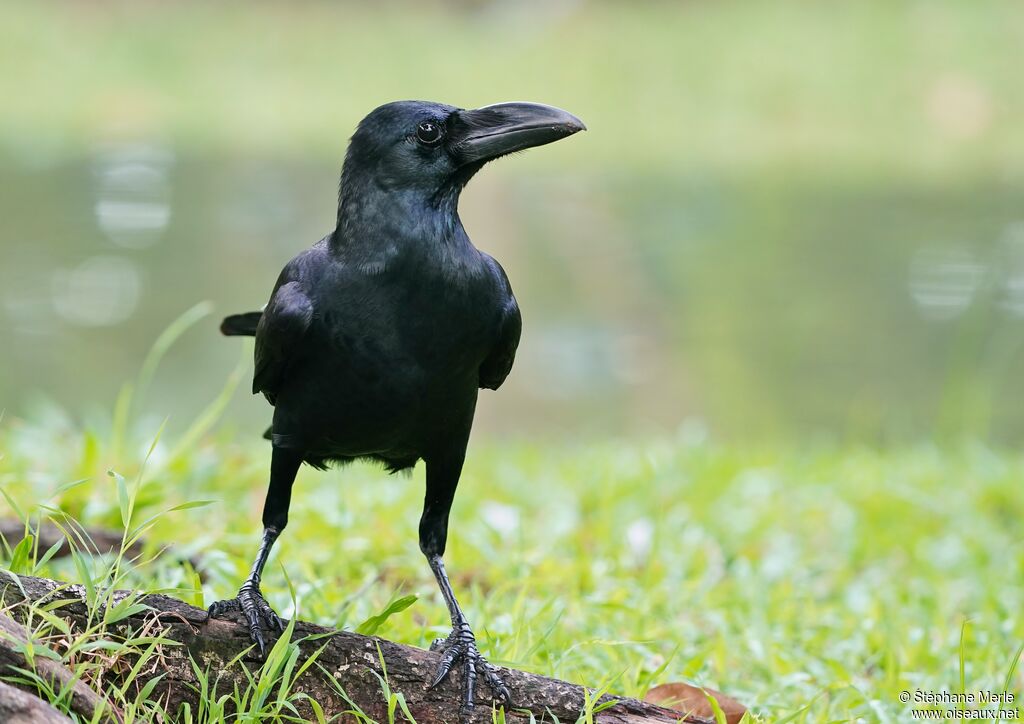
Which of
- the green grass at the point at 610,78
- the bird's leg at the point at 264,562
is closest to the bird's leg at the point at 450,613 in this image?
the bird's leg at the point at 264,562

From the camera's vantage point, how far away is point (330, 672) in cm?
243

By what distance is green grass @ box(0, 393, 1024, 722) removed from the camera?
312 cm

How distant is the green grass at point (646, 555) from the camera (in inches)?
123

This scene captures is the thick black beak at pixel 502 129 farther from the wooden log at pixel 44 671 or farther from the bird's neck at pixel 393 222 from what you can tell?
the wooden log at pixel 44 671

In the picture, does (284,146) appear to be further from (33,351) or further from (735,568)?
(735,568)

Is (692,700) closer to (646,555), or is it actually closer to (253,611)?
(253,611)

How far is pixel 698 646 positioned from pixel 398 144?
178 centimetres

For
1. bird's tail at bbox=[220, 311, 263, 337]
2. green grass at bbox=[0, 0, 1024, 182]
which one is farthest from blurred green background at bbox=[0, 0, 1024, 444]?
bird's tail at bbox=[220, 311, 263, 337]

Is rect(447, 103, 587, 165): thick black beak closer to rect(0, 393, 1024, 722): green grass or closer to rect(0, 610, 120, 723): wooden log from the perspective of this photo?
rect(0, 393, 1024, 722): green grass

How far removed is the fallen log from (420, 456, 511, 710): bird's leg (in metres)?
0.02

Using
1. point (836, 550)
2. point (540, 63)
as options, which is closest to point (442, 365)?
point (836, 550)

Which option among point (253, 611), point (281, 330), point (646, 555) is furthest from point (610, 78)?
point (253, 611)

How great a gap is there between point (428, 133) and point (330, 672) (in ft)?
3.91

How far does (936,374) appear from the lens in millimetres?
9305
